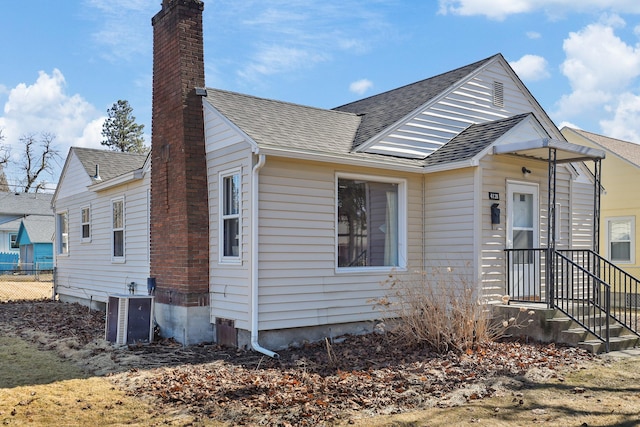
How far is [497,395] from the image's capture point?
20.1 feet

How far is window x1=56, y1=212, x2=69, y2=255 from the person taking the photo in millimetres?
17672

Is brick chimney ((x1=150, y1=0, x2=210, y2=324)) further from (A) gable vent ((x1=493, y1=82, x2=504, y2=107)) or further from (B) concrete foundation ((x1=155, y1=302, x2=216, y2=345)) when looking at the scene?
(A) gable vent ((x1=493, y1=82, x2=504, y2=107))

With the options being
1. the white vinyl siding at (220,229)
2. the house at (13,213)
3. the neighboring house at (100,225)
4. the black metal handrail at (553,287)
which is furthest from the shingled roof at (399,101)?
the house at (13,213)

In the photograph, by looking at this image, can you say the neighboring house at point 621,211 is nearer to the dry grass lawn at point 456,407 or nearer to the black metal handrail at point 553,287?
the black metal handrail at point 553,287

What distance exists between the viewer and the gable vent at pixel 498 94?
12.3 meters

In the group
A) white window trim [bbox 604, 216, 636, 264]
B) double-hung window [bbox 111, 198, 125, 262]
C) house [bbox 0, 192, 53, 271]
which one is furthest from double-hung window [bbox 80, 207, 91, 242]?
house [bbox 0, 192, 53, 271]

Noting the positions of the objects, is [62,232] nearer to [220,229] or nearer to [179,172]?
[179,172]

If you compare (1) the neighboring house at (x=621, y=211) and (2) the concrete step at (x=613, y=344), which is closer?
(2) the concrete step at (x=613, y=344)

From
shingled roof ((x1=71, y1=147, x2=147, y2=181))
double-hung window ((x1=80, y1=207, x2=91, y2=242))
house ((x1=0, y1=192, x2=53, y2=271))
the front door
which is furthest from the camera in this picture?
house ((x1=0, y1=192, x2=53, y2=271))

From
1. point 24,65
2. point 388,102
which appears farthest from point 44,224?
point 388,102

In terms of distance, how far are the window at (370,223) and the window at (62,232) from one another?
11408 millimetres

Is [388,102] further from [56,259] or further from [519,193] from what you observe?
[56,259]

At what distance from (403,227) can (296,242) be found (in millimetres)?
2306

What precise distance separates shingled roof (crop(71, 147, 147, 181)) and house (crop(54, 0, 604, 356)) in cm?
560
